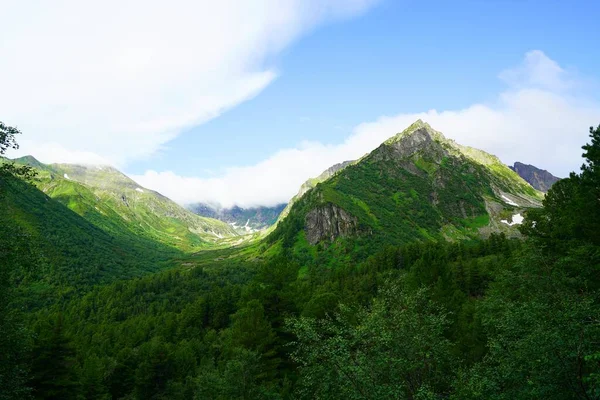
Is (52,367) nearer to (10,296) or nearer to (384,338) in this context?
(10,296)

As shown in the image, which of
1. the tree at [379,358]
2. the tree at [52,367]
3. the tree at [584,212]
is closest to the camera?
the tree at [379,358]

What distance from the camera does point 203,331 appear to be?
420 ft

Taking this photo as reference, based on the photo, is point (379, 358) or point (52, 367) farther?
point (52, 367)

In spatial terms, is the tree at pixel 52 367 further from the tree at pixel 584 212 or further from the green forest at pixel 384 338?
the tree at pixel 584 212

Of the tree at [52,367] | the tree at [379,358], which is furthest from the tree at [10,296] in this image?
the tree at [379,358]

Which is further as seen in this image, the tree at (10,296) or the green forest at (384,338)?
the tree at (10,296)

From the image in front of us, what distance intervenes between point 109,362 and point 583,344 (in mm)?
95906

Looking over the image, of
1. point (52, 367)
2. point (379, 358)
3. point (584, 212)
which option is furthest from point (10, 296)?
point (584, 212)

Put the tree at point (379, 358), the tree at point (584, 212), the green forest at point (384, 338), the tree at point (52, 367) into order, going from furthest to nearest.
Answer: the tree at point (52, 367) → the tree at point (584, 212) → the tree at point (379, 358) → the green forest at point (384, 338)

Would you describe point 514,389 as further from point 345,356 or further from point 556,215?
point 556,215

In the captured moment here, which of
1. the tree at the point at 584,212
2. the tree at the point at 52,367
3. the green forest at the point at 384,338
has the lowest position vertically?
the tree at the point at 52,367

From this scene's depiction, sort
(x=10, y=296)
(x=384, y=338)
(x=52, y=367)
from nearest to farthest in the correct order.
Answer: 1. (x=384, y=338)
2. (x=10, y=296)
3. (x=52, y=367)

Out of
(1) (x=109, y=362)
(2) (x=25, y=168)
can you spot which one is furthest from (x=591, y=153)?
(1) (x=109, y=362)

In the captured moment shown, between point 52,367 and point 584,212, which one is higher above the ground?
point 584,212
